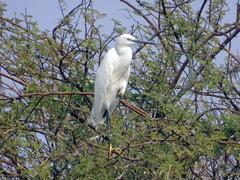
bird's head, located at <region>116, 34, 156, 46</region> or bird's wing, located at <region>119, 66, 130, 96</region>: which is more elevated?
bird's head, located at <region>116, 34, 156, 46</region>

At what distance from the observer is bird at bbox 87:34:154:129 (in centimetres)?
482

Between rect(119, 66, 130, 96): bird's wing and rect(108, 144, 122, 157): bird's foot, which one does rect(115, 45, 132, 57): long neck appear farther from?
rect(108, 144, 122, 157): bird's foot

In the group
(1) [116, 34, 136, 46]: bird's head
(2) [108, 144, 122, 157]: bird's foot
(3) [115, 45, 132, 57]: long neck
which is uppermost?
(1) [116, 34, 136, 46]: bird's head

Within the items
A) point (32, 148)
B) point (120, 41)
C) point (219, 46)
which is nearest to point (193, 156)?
point (32, 148)

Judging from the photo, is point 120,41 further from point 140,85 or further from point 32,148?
point 32,148

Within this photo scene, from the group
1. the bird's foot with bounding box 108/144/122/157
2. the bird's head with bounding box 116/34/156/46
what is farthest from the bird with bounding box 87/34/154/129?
the bird's foot with bounding box 108/144/122/157

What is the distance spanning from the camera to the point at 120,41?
4848 millimetres

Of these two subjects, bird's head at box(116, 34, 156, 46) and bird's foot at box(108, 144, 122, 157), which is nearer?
bird's foot at box(108, 144, 122, 157)

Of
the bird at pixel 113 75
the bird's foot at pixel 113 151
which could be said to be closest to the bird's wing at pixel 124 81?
the bird at pixel 113 75

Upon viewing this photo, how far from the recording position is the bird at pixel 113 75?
15.8 feet

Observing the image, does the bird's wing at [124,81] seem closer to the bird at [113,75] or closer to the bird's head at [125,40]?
the bird at [113,75]

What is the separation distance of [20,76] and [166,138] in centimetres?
142

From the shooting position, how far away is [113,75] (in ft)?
16.2

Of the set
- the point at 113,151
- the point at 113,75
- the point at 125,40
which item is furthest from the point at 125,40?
the point at 113,151
